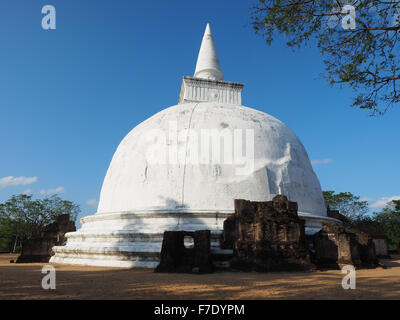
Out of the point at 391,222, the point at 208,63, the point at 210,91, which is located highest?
the point at 208,63

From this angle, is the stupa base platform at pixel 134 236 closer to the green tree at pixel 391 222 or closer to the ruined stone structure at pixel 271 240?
the ruined stone structure at pixel 271 240

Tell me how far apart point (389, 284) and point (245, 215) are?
154 inches

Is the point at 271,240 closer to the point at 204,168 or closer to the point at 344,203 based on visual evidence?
the point at 204,168

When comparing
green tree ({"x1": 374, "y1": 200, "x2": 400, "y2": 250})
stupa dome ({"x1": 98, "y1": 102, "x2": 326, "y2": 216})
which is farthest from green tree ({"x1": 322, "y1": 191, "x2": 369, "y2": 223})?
stupa dome ({"x1": 98, "y1": 102, "x2": 326, "y2": 216})

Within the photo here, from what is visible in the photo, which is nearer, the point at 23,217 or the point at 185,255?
the point at 185,255

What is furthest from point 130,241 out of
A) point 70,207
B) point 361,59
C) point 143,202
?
point 70,207

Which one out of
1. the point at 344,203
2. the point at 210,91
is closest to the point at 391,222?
the point at 344,203

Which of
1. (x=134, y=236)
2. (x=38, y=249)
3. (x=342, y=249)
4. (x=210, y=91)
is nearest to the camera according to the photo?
(x=342, y=249)

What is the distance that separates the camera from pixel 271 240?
310 inches

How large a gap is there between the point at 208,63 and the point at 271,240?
13321mm

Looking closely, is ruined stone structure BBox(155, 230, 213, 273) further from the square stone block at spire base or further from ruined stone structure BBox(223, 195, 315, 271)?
the square stone block at spire base

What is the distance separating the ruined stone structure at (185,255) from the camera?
295 inches

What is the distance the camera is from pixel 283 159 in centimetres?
1211

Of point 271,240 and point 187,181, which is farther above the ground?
point 187,181
